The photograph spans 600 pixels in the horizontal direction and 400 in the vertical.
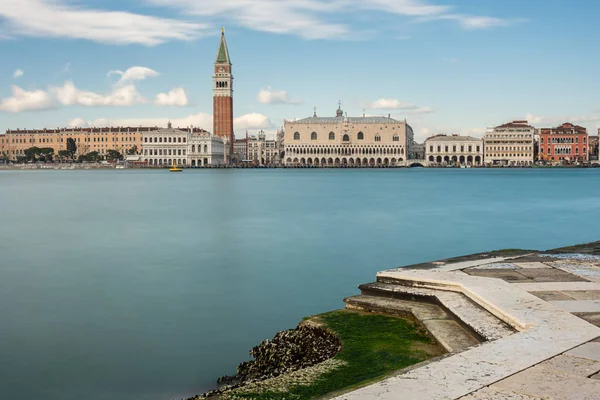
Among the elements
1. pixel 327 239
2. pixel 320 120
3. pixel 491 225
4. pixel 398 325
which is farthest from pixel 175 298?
pixel 320 120

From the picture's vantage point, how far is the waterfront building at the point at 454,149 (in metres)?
133

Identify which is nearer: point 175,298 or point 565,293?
point 565,293

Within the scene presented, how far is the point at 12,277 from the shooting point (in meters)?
12.8

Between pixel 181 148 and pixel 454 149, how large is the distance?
5652 cm

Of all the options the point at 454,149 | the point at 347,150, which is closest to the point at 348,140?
the point at 347,150

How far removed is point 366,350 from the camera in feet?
17.5

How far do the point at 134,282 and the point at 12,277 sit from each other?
2597mm

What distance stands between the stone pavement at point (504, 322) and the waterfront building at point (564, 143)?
128 meters

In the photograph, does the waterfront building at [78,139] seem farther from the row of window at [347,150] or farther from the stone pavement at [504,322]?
the stone pavement at [504,322]

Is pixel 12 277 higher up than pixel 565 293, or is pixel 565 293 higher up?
pixel 565 293

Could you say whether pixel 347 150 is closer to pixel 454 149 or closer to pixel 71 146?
pixel 454 149

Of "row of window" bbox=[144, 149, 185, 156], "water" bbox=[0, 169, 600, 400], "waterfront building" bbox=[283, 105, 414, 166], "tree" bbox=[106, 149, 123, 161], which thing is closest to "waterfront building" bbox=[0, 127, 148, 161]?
"tree" bbox=[106, 149, 123, 161]

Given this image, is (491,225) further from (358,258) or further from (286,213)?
(358,258)

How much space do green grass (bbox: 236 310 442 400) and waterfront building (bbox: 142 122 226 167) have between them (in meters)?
126
